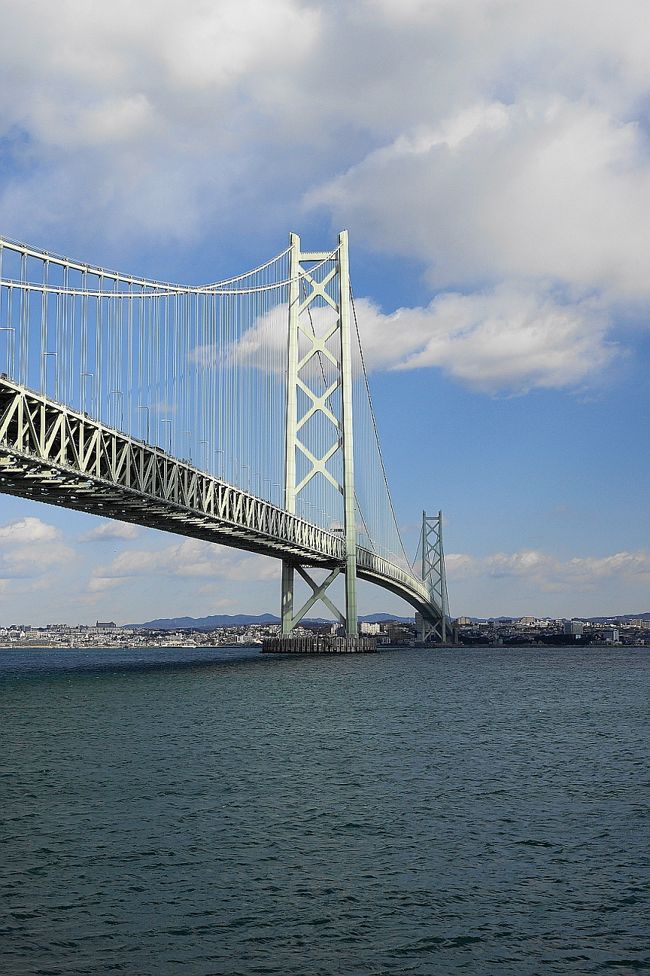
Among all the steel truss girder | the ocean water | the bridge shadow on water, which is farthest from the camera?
the bridge shadow on water

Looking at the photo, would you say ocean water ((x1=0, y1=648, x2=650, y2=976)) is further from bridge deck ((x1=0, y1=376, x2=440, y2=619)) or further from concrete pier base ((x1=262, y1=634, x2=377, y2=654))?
concrete pier base ((x1=262, y1=634, x2=377, y2=654))

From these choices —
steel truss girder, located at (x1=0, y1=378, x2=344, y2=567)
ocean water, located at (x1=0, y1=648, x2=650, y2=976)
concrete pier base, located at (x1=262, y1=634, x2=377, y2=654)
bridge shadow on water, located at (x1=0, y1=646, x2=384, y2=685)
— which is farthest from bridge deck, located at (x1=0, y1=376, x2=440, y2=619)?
ocean water, located at (x1=0, y1=648, x2=650, y2=976)

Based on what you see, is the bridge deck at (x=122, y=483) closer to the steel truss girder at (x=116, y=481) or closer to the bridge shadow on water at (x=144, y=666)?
the steel truss girder at (x=116, y=481)

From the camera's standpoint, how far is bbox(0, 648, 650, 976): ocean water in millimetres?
9086

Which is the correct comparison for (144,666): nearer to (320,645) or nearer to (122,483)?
(320,645)

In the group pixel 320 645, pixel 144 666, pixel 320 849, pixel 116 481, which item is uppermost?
pixel 116 481

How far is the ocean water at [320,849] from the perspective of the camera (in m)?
9.09

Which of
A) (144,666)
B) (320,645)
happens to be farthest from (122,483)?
(320,645)

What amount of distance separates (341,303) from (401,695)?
4012 cm

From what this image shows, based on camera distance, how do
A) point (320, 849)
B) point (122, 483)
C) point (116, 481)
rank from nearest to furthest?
point (320, 849) < point (116, 481) < point (122, 483)

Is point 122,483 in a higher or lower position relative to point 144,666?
higher

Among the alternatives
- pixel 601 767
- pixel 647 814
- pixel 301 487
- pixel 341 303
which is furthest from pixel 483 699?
pixel 341 303

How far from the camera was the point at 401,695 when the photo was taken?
38844 mm

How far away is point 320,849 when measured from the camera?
12680 mm
